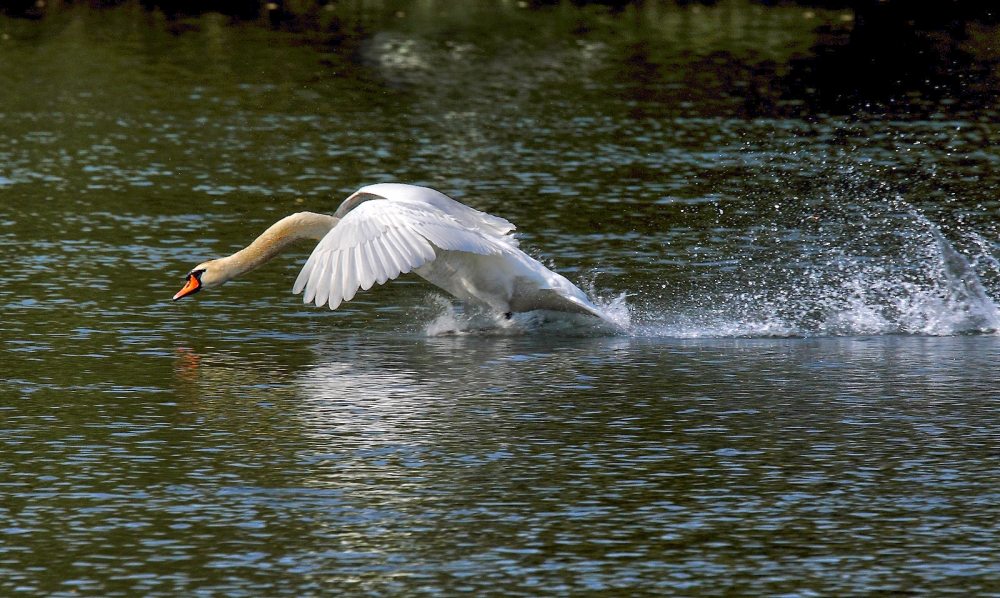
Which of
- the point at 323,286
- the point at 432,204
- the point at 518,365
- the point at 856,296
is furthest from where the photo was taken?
the point at 856,296

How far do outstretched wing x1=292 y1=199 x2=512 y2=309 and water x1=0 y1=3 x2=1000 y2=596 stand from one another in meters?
0.53

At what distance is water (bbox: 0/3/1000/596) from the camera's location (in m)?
6.58

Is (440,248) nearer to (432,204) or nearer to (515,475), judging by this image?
(432,204)

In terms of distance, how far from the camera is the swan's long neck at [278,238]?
37.6 feet

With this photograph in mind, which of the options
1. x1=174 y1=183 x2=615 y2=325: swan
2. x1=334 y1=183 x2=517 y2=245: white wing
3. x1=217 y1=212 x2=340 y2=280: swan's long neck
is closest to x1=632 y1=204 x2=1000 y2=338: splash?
x1=174 y1=183 x2=615 y2=325: swan

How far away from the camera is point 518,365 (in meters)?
10.2

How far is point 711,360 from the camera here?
10.3 meters

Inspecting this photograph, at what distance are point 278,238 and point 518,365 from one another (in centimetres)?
219

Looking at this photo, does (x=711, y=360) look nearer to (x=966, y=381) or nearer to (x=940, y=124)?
(x=966, y=381)

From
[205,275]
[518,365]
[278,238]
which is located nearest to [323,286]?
[518,365]

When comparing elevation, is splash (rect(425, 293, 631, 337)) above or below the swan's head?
below

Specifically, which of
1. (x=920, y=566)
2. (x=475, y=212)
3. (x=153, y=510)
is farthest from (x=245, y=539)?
(x=475, y=212)

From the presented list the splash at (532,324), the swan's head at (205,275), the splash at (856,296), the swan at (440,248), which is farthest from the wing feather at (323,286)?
the splash at (856,296)

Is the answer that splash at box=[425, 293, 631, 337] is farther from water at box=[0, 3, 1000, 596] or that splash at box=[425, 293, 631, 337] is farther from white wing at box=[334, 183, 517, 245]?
white wing at box=[334, 183, 517, 245]
